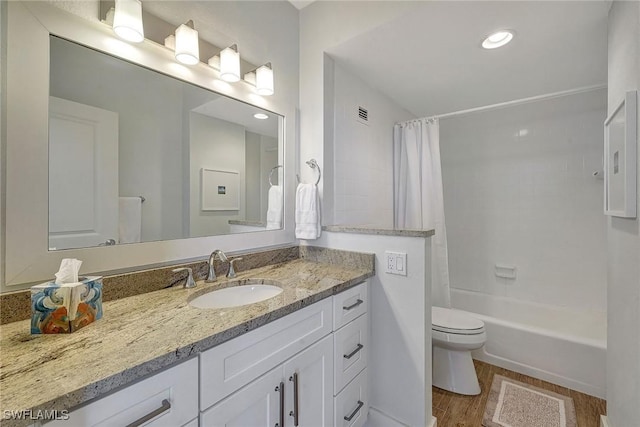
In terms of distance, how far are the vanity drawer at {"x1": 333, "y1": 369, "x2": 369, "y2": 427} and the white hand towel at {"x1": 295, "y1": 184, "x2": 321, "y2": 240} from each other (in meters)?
0.82

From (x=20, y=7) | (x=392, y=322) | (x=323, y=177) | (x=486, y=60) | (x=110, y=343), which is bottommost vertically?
(x=392, y=322)

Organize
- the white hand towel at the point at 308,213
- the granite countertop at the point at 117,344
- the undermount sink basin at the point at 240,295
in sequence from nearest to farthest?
1. the granite countertop at the point at 117,344
2. the undermount sink basin at the point at 240,295
3. the white hand towel at the point at 308,213

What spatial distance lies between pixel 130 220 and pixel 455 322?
80.6 inches

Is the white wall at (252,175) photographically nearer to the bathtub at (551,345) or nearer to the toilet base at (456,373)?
the toilet base at (456,373)

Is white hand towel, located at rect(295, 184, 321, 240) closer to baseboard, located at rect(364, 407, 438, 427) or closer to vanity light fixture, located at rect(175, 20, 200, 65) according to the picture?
vanity light fixture, located at rect(175, 20, 200, 65)

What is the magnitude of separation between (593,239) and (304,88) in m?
→ 2.71

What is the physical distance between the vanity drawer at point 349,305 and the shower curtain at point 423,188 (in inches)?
39.0

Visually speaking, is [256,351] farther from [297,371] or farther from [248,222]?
[248,222]

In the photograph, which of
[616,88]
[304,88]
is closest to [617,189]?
[616,88]

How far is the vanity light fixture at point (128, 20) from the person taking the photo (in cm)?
100

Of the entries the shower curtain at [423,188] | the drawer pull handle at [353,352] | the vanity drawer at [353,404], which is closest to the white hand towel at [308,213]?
the drawer pull handle at [353,352]

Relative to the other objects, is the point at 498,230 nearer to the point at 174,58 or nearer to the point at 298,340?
Result: the point at 298,340

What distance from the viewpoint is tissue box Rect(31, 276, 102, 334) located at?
0.75 metres

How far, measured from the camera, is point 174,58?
3.99ft
